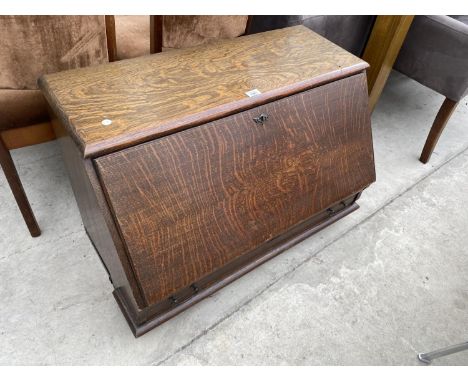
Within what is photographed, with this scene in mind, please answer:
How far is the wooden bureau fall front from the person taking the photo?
31.2 inches

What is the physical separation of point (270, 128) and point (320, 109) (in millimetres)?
183

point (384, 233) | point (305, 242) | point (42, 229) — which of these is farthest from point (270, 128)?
point (42, 229)

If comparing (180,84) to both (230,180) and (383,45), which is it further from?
(383,45)

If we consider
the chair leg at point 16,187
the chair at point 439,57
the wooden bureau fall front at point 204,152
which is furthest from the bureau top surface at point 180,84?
the chair at point 439,57

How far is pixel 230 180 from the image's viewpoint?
0.91 metres

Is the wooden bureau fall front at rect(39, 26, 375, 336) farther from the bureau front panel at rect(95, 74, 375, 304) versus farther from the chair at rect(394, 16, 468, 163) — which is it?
the chair at rect(394, 16, 468, 163)

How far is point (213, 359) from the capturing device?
3.37ft

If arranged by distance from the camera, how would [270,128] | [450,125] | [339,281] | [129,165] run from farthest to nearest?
[450,125] < [339,281] < [270,128] < [129,165]

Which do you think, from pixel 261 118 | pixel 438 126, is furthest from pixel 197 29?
pixel 438 126

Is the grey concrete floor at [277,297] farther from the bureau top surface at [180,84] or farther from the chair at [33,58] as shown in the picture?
the bureau top surface at [180,84]

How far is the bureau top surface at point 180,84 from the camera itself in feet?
2.60

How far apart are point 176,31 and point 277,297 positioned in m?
0.84

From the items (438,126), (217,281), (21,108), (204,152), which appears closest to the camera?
(204,152)
